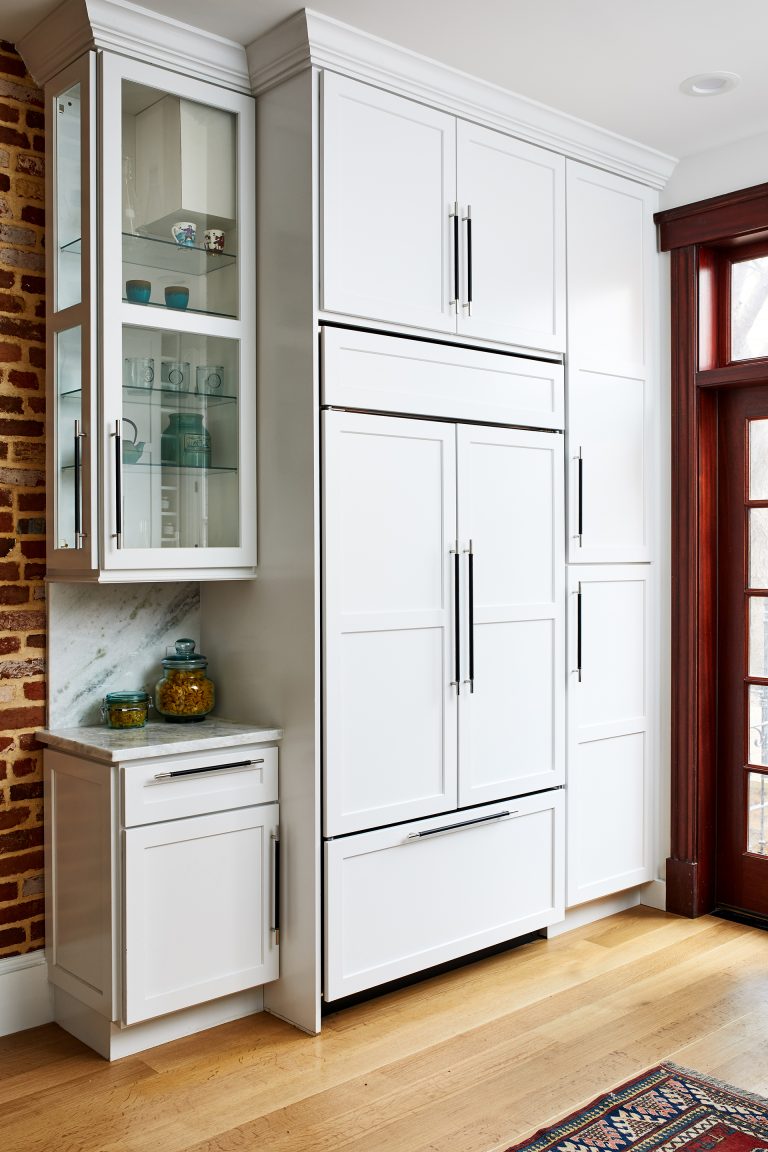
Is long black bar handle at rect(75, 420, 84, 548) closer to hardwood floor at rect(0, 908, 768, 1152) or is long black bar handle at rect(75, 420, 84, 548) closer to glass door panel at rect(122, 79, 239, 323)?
glass door panel at rect(122, 79, 239, 323)

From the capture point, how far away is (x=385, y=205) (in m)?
2.98

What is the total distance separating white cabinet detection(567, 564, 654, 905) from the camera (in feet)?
11.9

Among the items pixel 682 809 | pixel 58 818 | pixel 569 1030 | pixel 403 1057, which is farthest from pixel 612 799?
pixel 58 818

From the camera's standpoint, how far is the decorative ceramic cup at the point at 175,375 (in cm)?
289

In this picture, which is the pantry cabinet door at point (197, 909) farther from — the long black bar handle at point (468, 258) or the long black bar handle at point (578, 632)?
the long black bar handle at point (468, 258)

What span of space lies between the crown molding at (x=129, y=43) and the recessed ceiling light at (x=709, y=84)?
1342mm

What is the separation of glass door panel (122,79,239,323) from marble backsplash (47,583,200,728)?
872 millimetres

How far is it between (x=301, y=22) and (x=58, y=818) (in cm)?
Answer: 225

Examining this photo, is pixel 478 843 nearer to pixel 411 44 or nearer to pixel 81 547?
pixel 81 547

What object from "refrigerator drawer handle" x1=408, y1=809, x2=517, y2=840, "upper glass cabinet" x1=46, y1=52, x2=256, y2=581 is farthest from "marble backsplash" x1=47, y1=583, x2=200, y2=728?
"refrigerator drawer handle" x1=408, y1=809, x2=517, y2=840

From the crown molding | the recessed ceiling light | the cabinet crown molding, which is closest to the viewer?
the crown molding

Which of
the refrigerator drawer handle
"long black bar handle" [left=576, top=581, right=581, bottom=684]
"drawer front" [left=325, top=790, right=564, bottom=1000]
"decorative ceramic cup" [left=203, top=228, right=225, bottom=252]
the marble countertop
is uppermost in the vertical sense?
"decorative ceramic cup" [left=203, top=228, right=225, bottom=252]

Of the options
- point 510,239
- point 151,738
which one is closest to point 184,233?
point 510,239

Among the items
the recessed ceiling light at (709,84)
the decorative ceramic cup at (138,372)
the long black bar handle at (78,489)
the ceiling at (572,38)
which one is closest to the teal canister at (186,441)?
the decorative ceramic cup at (138,372)
